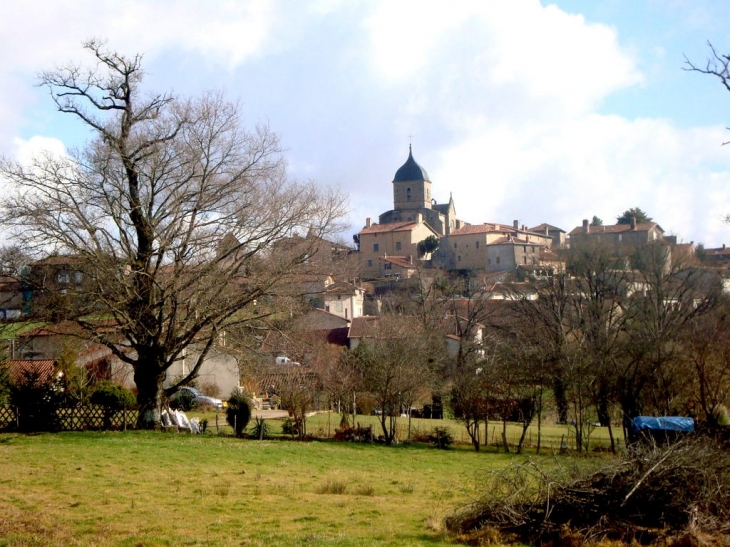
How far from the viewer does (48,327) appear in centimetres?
2297

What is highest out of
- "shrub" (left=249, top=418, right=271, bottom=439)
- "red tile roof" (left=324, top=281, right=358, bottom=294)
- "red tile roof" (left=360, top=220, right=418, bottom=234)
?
"red tile roof" (left=360, top=220, right=418, bottom=234)

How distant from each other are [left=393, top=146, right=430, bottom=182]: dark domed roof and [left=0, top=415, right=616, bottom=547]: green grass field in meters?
120

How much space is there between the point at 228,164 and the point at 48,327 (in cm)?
767

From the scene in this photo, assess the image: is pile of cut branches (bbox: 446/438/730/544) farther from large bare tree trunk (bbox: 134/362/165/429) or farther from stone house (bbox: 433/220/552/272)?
stone house (bbox: 433/220/552/272)

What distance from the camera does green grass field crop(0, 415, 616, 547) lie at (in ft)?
31.5

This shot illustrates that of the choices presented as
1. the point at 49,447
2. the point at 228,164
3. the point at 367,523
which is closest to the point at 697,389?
the point at 228,164

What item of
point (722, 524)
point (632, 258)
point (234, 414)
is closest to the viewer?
point (722, 524)

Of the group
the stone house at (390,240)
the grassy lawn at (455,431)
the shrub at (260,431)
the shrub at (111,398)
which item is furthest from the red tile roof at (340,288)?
the stone house at (390,240)

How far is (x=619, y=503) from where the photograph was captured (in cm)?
974

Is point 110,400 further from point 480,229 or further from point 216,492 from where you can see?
point 480,229

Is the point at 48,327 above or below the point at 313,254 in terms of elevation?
below

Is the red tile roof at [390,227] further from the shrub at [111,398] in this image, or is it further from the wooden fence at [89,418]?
the wooden fence at [89,418]

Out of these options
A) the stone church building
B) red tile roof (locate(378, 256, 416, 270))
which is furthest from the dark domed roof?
red tile roof (locate(378, 256, 416, 270))

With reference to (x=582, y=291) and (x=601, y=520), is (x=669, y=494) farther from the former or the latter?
(x=582, y=291)
